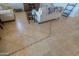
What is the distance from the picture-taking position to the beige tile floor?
1428 mm

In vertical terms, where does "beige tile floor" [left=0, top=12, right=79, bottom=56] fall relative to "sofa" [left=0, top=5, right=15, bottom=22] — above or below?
below

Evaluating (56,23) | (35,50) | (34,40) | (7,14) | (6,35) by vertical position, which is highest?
(7,14)

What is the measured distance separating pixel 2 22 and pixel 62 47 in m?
0.98

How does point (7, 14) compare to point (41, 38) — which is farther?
point (41, 38)

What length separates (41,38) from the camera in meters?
1.83

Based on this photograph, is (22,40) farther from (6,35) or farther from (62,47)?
(62,47)

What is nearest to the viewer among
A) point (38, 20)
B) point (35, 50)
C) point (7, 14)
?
point (7, 14)

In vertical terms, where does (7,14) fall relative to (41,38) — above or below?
above

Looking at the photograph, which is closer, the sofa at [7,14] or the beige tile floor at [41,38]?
the sofa at [7,14]

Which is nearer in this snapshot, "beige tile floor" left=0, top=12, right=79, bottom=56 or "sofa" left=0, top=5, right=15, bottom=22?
"sofa" left=0, top=5, right=15, bottom=22

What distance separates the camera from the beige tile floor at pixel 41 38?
1.43 m

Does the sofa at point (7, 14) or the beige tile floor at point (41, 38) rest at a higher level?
the sofa at point (7, 14)

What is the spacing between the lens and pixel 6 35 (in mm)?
1509

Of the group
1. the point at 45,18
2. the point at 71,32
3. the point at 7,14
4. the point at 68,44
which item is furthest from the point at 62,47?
the point at 7,14
